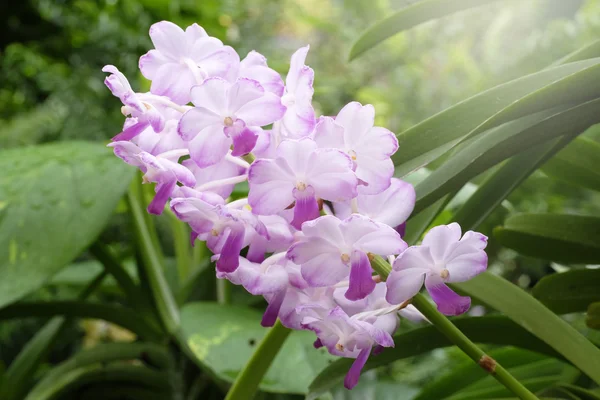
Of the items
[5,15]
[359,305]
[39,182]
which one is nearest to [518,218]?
[359,305]

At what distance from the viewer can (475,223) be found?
1.32ft

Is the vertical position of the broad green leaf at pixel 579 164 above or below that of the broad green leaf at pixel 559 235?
above

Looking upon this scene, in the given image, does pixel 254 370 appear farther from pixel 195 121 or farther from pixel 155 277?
pixel 155 277

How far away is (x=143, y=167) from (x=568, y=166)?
356 mm

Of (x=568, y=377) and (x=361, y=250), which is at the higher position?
(x=361, y=250)

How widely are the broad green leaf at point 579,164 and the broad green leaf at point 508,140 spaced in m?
0.12

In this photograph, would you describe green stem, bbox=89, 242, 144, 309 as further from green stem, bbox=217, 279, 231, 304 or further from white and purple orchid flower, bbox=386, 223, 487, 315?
white and purple orchid flower, bbox=386, 223, 487, 315

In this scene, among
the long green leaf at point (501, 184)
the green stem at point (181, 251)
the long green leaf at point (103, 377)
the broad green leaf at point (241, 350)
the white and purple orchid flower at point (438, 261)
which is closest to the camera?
the white and purple orchid flower at point (438, 261)

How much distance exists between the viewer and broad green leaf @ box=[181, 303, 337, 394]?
0.54 meters

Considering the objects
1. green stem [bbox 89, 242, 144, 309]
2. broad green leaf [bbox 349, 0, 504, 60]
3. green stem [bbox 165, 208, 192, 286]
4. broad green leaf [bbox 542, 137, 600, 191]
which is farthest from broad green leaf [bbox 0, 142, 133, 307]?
broad green leaf [bbox 542, 137, 600, 191]

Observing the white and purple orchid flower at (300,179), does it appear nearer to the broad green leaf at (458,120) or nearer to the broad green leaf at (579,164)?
the broad green leaf at (458,120)

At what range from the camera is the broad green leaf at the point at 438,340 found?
405 mm

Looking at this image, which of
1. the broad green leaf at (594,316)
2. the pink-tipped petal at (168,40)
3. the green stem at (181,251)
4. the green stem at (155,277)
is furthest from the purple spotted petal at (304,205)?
the green stem at (181,251)

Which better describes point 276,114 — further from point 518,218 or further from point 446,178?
point 518,218
